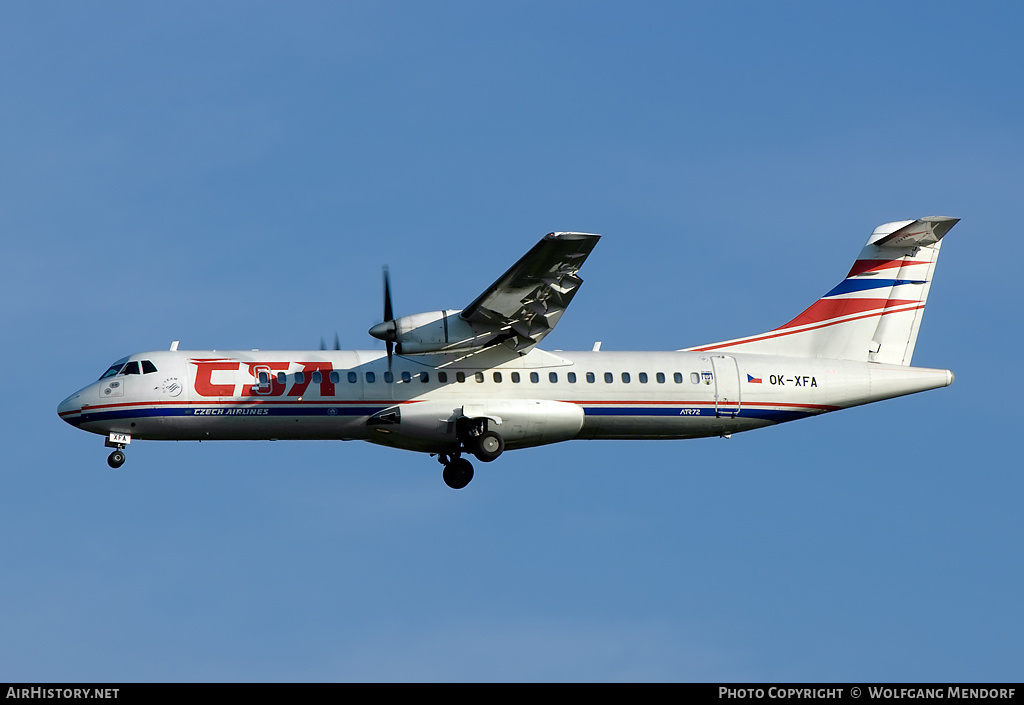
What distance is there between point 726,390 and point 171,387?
39.7 feet

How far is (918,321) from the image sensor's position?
3150 centimetres

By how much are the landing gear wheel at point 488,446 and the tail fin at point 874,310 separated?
574 centimetres

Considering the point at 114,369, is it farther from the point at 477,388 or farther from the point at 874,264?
the point at 874,264

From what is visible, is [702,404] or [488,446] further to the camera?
[702,404]

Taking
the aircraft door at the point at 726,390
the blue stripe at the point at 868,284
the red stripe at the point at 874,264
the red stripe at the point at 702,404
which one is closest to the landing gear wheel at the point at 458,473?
the red stripe at the point at 702,404

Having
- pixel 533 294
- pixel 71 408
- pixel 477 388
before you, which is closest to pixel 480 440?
pixel 477 388

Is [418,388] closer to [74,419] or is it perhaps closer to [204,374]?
[204,374]

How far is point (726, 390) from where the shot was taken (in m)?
29.5

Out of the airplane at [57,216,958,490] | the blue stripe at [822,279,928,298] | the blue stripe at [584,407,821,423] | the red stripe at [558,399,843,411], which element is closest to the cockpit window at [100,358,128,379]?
→ the airplane at [57,216,958,490]

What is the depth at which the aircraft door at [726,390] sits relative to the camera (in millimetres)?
29422
